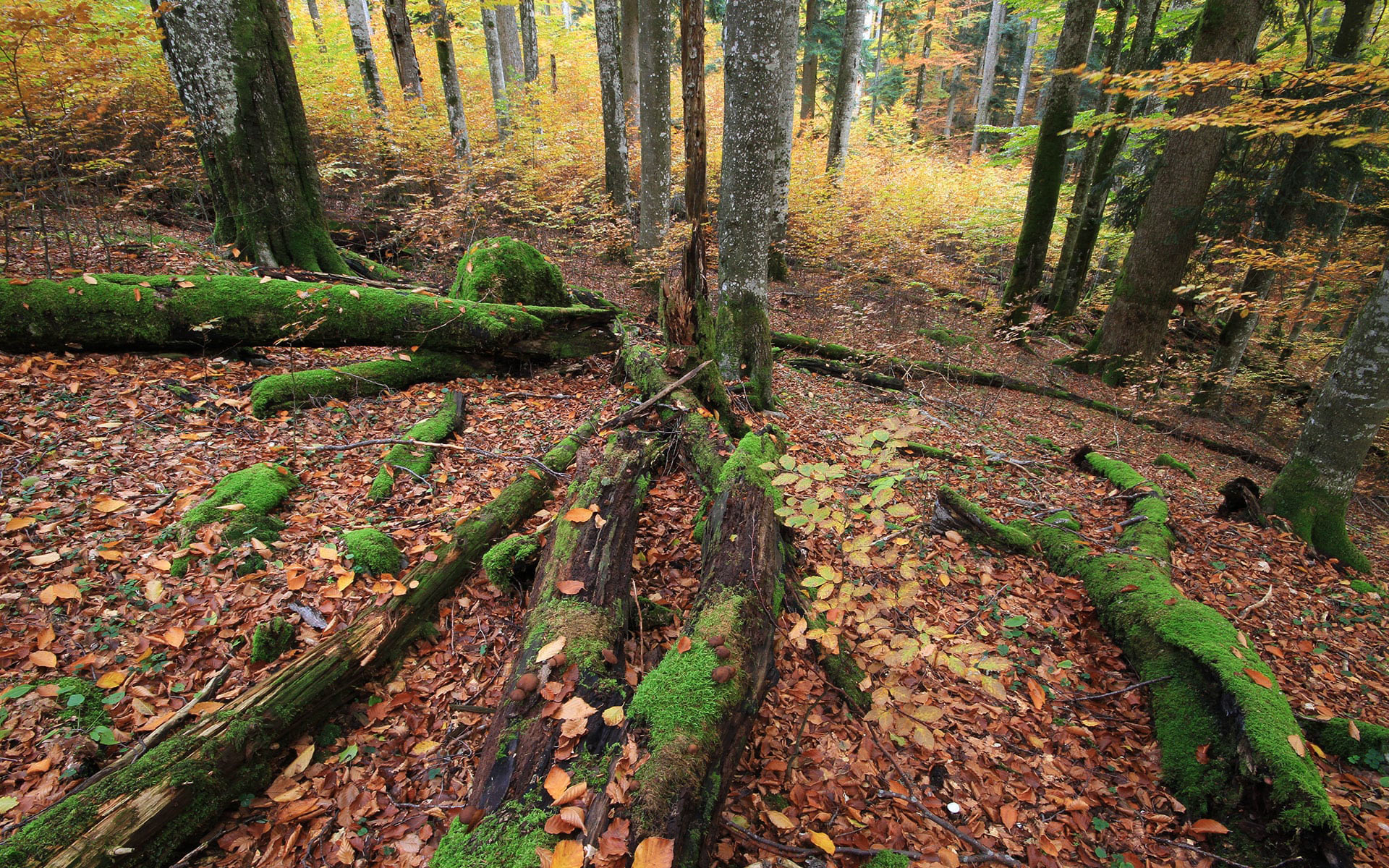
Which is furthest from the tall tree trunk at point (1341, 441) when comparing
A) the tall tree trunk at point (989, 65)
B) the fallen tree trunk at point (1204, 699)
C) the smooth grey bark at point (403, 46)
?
the tall tree trunk at point (989, 65)

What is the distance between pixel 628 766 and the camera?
2.21 meters

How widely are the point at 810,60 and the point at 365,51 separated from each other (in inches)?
548

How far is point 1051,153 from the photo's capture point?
431 inches

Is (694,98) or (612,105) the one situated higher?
(612,105)

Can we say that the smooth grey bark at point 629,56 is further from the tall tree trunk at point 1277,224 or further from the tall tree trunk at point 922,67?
the tall tree trunk at point 922,67

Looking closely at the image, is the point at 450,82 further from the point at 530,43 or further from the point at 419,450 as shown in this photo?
the point at 419,450

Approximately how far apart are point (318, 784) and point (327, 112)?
46.8 feet

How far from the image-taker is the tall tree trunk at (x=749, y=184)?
17.3 feet

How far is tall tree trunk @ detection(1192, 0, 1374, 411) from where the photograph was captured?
809 centimetres

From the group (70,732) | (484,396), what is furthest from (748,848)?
(484,396)

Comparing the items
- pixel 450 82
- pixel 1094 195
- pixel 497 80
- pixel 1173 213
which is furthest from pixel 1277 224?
pixel 497 80

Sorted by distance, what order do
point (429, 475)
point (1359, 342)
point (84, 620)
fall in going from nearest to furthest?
point (84, 620) < point (429, 475) < point (1359, 342)

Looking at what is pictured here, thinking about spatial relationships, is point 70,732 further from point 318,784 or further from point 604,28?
point 604,28

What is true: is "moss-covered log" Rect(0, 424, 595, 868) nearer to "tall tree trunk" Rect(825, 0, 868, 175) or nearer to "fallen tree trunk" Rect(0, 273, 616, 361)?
"fallen tree trunk" Rect(0, 273, 616, 361)
